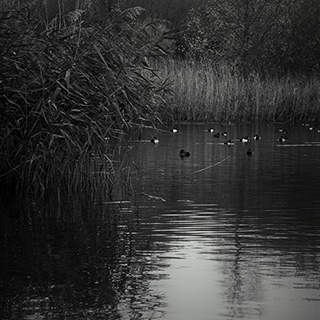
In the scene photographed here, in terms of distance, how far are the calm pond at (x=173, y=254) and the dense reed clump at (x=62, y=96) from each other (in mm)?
794

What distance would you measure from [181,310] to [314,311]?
2.25 ft

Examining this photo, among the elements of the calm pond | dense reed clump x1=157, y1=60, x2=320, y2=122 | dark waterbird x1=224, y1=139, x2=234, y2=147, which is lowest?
the calm pond

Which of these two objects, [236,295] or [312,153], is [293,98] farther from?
[236,295]

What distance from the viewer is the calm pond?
5.72m

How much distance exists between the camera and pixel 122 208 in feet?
33.5

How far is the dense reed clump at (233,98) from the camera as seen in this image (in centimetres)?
2811

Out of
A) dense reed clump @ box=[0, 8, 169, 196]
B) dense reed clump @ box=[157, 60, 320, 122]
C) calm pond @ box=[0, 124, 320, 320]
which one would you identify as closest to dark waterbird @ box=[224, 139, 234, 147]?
dense reed clump @ box=[157, 60, 320, 122]

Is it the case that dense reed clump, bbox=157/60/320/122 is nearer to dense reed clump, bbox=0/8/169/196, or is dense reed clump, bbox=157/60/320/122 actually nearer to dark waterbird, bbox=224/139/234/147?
dark waterbird, bbox=224/139/234/147

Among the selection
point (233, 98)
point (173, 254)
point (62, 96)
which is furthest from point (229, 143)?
point (173, 254)

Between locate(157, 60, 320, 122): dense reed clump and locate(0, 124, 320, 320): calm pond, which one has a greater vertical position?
locate(157, 60, 320, 122): dense reed clump

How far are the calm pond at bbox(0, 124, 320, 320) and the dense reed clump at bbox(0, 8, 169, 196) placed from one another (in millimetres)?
794

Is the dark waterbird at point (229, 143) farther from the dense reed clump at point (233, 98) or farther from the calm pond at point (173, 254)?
the calm pond at point (173, 254)

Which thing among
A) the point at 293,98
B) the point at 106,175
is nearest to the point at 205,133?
the point at 293,98

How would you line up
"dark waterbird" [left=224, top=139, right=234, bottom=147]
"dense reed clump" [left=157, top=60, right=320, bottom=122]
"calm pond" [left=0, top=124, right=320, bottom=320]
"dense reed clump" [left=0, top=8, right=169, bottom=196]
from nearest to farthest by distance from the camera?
"calm pond" [left=0, top=124, right=320, bottom=320] < "dense reed clump" [left=0, top=8, right=169, bottom=196] < "dark waterbird" [left=224, top=139, right=234, bottom=147] < "dense reed clump" [left=157, top=60, right=320, bottom=122]
